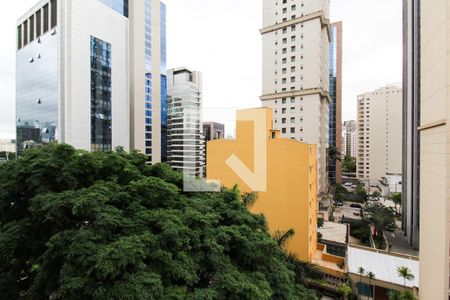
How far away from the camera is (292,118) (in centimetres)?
2417

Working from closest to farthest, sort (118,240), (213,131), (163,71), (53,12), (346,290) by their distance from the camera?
1. (118,240)
2. (346,290)
3. (53,12)
4. (163,71)
5. (213,131)

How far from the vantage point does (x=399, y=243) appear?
18.4 m

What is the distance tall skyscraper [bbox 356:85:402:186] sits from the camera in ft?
133

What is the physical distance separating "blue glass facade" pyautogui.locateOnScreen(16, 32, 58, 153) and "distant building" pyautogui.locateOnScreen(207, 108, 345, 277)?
69.7 ft

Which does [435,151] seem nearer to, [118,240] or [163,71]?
[118,240]

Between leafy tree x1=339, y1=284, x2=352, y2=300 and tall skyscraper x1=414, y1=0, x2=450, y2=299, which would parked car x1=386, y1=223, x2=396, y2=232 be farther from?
tall skyscraper x1=414, y1=0, x2=450, y2=299

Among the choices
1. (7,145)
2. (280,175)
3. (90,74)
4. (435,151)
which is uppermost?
(90,74)

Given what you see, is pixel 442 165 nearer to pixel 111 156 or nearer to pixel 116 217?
pixel 116 217

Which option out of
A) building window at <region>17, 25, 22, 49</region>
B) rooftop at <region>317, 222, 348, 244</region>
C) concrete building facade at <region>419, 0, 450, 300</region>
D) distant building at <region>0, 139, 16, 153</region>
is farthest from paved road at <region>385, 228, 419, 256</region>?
distant building at <region>0, 139, 16, 153</region>

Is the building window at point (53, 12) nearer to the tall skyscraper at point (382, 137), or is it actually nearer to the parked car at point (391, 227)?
the parked car at point (391, 227)

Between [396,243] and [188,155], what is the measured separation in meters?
24.8

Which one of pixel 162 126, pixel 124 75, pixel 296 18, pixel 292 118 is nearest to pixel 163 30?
pixel 124 75

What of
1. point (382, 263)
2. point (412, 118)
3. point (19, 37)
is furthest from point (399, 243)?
point (19, 37)

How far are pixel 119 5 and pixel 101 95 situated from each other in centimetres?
1132
